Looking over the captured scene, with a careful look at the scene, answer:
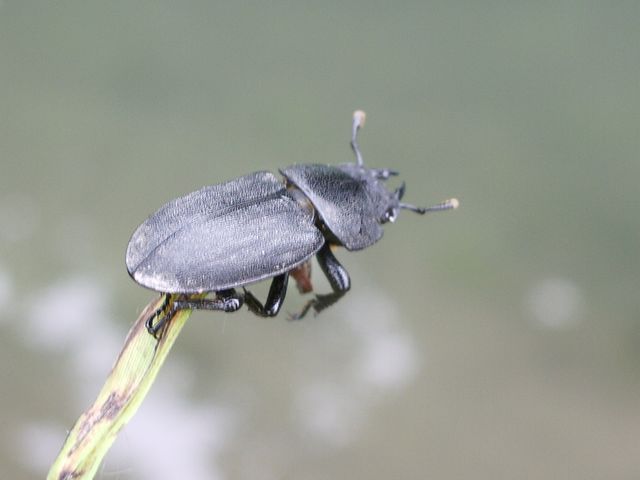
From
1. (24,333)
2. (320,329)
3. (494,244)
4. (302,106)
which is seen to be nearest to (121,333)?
(24,333)

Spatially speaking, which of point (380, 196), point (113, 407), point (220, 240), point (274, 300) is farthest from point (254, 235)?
point (113, 407)

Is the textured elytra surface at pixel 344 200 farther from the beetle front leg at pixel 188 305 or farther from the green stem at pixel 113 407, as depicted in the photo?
the green stem at pixel 113 407

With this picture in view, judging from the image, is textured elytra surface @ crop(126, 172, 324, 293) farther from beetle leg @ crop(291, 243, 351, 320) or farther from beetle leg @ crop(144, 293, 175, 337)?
beetle leg @ crop(291, 243, 351, 320)

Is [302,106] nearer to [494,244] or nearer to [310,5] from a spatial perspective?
[310,5]

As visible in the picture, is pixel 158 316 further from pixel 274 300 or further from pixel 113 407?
pixel 274 300

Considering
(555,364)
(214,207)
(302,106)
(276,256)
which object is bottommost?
(555,364)

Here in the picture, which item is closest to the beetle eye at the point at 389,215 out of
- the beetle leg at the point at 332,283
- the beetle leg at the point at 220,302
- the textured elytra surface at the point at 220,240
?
the beetle leg at the point at 332,283

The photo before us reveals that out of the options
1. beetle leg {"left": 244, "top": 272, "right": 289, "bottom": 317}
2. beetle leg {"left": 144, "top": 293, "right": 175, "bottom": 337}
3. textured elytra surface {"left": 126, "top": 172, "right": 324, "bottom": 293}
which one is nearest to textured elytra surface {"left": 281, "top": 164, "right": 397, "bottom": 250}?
textured elytra surface {"left": 126, "top": 172, "right": 324, "bottom": 293}
